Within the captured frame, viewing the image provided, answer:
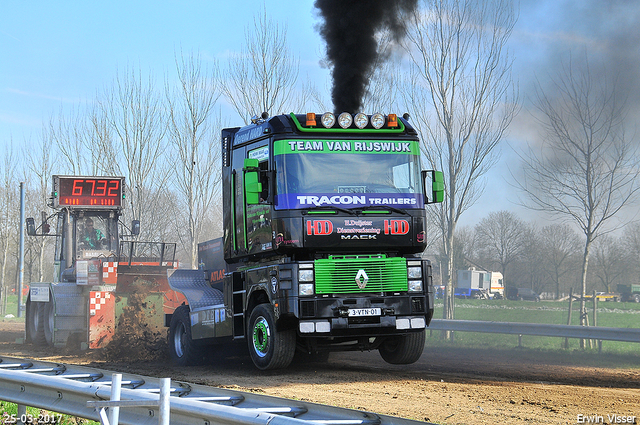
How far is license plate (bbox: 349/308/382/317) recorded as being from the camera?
9534 mm

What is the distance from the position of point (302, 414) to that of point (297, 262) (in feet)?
15.3

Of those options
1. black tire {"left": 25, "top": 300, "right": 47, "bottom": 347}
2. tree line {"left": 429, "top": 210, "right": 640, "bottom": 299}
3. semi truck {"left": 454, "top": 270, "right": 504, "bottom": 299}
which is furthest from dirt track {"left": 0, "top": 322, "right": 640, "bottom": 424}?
semi truck {"left": 454, "top": 270, "right": 504, "bottom": 299}

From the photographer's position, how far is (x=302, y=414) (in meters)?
4.84

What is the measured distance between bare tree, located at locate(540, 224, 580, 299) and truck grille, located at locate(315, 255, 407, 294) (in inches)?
1732

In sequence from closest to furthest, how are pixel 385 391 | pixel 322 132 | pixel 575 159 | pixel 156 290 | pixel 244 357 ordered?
1. pixel 385 391
2. pixel 322 132
3. pixel 244 357
4. pixel 156 290
5. pixel 575 159

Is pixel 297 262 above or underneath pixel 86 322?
above

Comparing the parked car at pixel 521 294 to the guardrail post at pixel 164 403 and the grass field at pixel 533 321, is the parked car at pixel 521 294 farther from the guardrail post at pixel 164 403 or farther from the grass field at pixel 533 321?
the guardrail post at pixel 164 403

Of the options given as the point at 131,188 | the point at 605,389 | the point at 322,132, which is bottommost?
the point at 605,389

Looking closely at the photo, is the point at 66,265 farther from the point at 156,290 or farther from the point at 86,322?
the point at 156,290

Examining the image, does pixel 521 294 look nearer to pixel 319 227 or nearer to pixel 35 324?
pixel 35 324

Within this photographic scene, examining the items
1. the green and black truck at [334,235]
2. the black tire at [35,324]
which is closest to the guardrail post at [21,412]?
the green and black truck at [334,235]

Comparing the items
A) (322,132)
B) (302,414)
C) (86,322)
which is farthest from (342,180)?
(86,322)

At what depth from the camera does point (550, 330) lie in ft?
46.4

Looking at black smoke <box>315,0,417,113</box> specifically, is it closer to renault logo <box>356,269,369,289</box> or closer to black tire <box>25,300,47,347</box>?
renault logo <box>356,269,369,289</box>
